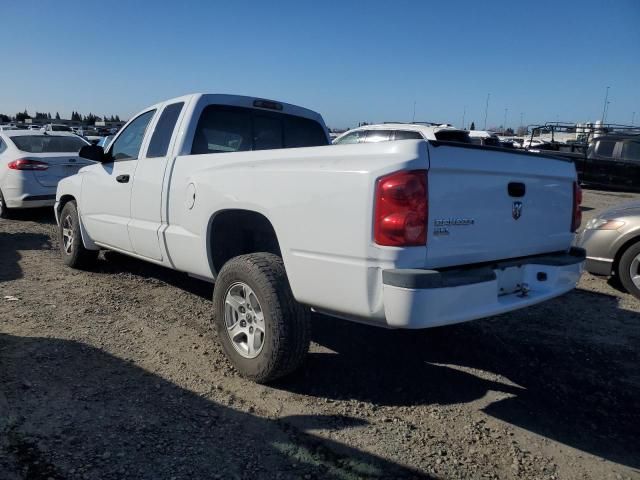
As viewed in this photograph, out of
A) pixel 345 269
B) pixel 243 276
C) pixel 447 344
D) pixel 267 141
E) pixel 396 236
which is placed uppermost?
pixel 267 141

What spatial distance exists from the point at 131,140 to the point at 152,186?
1022 mm

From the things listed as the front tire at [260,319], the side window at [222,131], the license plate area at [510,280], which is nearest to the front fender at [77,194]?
the side window at [222,131]

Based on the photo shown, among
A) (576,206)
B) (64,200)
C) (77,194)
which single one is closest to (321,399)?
(576,206)

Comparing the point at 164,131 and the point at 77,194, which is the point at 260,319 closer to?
the point at 164,131

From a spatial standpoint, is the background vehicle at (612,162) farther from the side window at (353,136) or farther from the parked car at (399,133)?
the side window at (353,136)

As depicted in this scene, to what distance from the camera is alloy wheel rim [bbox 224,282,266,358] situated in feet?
11.4

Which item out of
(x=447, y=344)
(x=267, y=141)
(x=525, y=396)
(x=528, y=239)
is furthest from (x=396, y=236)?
(x=267, y=141)

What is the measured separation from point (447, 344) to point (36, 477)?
3.09 metres

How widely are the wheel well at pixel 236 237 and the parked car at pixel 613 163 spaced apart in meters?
13.8

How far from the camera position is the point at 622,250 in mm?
6012

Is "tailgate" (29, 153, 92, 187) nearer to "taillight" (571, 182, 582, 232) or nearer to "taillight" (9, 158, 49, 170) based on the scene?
"taillight" (9, 158, 49, 170)

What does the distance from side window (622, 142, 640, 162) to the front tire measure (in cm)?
1464

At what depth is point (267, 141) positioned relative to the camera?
4.84m

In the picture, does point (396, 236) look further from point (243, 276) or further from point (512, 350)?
point (512, 350)
